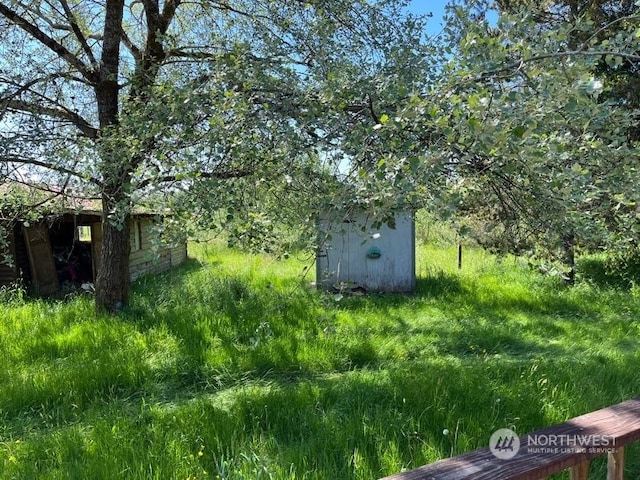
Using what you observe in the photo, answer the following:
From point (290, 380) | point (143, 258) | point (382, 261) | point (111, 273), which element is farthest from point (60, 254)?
point (290, 380)

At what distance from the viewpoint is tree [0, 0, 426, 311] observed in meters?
2.57

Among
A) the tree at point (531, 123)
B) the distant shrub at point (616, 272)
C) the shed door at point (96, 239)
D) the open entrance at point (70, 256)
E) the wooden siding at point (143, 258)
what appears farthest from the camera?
the wooden siding at point (143, 258)

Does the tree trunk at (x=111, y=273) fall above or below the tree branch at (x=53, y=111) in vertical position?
below

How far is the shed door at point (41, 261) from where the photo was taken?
926cm

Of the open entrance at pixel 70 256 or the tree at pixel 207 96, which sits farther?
the open entrance at pixel 70 256

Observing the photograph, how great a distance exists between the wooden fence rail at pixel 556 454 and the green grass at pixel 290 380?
137cm

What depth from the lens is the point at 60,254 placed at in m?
10.7

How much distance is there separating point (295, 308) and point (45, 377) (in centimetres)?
313

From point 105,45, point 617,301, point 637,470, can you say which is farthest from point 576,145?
point 617,301

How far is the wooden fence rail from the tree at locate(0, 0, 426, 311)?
143 cm

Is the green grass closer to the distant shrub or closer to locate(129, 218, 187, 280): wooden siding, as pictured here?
the distant shrub

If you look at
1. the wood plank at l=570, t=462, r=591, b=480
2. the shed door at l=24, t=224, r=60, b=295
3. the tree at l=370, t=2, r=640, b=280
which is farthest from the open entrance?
the wood plank at l=570, t=462, r=591, b=480

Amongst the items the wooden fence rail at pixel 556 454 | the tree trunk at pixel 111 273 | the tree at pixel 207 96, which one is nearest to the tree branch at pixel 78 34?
the tree at pixel 207 96

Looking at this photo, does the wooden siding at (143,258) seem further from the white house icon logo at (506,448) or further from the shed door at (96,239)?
the white house icon logo at (506,448)
